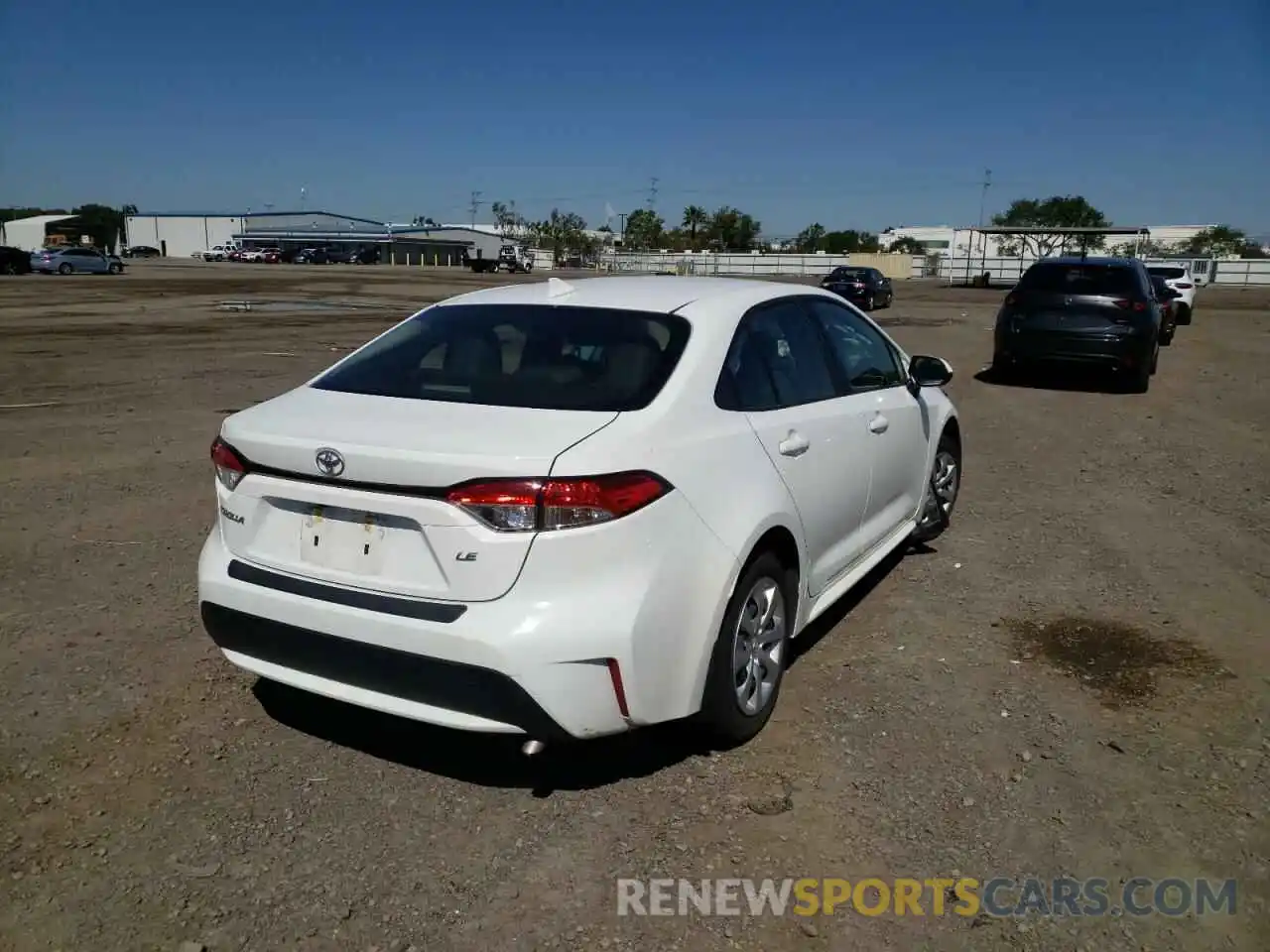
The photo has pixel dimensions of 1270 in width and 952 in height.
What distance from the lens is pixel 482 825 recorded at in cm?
319

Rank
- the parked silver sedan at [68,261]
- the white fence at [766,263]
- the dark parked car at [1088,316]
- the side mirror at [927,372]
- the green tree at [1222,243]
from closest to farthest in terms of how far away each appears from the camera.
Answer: the side mirror at [927,372] → the dark parked car at [1088,316] → the parked silver sedan at [68,261] → the white fence at [766,263] → the green tree at [1222,243]

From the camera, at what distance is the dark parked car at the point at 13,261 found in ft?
149

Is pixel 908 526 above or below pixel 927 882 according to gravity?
above

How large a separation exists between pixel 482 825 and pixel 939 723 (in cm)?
181

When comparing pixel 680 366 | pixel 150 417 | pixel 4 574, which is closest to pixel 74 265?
pixel 150 417

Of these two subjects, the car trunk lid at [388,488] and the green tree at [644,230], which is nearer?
the car trunk lid at [388,488]

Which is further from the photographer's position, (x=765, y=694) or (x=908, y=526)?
(x=908, y=526)

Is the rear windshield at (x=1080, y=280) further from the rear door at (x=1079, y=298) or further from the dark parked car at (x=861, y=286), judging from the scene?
A: the dark parked car at (x=861, y=286)

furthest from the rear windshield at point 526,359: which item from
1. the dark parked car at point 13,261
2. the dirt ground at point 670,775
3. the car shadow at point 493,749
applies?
the dark parked car at point 13,261

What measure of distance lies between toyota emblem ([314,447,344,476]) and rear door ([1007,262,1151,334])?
38.4 feet

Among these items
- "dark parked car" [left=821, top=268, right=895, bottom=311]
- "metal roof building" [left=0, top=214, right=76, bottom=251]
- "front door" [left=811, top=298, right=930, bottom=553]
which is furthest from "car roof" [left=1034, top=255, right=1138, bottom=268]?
"metal roof building" [left=0, top=214, right=76, bottom=251]

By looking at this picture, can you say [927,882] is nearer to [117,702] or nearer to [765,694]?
[765,694]

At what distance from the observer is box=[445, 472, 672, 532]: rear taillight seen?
9.52ft

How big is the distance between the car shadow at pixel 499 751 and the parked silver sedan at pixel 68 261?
176ft
